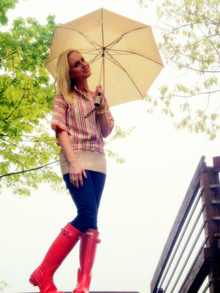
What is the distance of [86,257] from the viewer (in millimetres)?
1587

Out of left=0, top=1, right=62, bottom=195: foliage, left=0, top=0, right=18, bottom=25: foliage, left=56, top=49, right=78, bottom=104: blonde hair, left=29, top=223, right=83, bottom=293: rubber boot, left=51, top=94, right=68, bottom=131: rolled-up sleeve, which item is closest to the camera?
left=29, top=223, right=83, bottom=293: rubber boot

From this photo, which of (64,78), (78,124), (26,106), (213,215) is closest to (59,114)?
(78,124)

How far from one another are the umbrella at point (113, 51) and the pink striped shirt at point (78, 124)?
0.51 m

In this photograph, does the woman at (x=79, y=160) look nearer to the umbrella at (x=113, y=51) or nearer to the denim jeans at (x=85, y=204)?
the denim jeans at (x=85, y=204)

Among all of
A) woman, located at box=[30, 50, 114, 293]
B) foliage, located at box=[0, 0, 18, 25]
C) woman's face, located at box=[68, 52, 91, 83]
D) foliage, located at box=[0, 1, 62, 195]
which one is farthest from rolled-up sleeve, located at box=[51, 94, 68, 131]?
Result: foliage, located at box=[0, 0, 18, 25]

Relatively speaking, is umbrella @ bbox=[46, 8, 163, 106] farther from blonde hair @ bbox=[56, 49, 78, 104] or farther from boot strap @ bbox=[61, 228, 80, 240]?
boot strap @ bbox=[61, 228, 80, 240]

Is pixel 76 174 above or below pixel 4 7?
below

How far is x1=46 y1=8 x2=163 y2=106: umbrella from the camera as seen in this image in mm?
2252

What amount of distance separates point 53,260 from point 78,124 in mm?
799

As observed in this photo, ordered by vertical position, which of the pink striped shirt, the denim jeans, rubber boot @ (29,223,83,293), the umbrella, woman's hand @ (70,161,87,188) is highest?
the umbrella

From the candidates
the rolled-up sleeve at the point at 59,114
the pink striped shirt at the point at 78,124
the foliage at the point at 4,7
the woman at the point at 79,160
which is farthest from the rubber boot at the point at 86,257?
the foliage at the point at 4,7

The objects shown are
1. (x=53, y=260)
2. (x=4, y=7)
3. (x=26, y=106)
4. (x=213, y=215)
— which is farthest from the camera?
(x=4, y=7)

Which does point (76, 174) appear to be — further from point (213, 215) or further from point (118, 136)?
point (118, 136)

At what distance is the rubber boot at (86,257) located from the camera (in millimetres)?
1510
